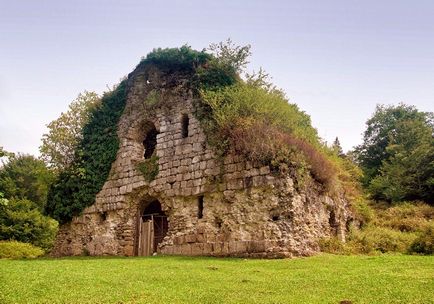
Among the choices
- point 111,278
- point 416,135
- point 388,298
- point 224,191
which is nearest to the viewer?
point 388,298

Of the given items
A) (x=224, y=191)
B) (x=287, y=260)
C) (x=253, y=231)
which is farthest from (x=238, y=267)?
(x=224, y=191)

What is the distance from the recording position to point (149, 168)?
704 inches

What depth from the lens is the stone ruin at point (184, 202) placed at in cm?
1415

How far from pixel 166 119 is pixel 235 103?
12.3ft

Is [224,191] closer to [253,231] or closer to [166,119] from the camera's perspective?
[253,231]

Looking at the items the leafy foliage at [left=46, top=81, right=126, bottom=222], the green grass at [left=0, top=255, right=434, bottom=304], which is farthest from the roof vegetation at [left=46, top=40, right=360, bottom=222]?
the green grass at [left=0, top=255, right=434, bottom=304]

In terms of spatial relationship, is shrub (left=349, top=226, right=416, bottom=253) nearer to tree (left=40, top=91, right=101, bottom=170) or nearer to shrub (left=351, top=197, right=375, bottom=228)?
shrub (left=351, top=197, right=375, bottom=228)

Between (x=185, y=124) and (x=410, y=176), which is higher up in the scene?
(x=185, y=124)

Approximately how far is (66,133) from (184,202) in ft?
31.8

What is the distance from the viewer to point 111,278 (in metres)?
9.41

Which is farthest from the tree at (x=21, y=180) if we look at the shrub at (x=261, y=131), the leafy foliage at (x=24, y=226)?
the shrub at (x=261, y=131)

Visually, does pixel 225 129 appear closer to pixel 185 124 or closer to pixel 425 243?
pixel 185 124

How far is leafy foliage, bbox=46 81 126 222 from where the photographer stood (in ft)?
63.3

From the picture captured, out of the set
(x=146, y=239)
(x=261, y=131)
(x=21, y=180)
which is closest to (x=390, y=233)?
(x=261, y=131)
